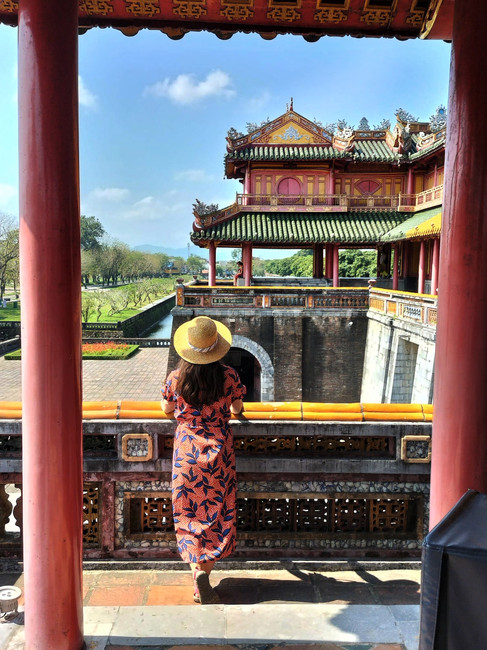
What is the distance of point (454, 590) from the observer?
1.25 meters

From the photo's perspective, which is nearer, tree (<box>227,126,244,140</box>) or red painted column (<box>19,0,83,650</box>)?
red painted column (<box>19,0,83,650</box>)

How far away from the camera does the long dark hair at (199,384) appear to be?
2.80 meters

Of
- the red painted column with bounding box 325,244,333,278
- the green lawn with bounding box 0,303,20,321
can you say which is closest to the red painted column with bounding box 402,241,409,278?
the red painted column with bounding box 325,244,333,278

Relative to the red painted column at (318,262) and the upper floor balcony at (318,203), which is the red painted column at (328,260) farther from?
the upper floor balcony at (318,203)

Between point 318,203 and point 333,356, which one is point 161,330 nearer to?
point 318,203

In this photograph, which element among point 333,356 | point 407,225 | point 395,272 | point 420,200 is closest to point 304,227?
point 407,225

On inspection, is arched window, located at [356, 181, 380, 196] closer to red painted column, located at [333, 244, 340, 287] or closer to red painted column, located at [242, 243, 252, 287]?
red painted column, located at [333, 244, 340, 287]

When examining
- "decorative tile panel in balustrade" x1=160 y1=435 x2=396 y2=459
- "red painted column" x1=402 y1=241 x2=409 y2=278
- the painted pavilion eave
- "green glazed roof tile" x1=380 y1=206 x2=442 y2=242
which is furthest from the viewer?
"red painted column" x1=402 y1=241 x2=409 y2=278

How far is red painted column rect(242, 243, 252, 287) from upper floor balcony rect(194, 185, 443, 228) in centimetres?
134

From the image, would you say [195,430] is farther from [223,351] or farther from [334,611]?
[334,611]

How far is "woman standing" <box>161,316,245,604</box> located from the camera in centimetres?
278

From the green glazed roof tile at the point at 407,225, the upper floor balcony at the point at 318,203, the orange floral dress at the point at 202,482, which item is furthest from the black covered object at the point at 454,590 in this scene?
the upper floor balcony at the point at 318,203

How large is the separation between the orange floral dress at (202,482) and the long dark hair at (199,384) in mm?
45

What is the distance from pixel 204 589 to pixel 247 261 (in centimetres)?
1714
